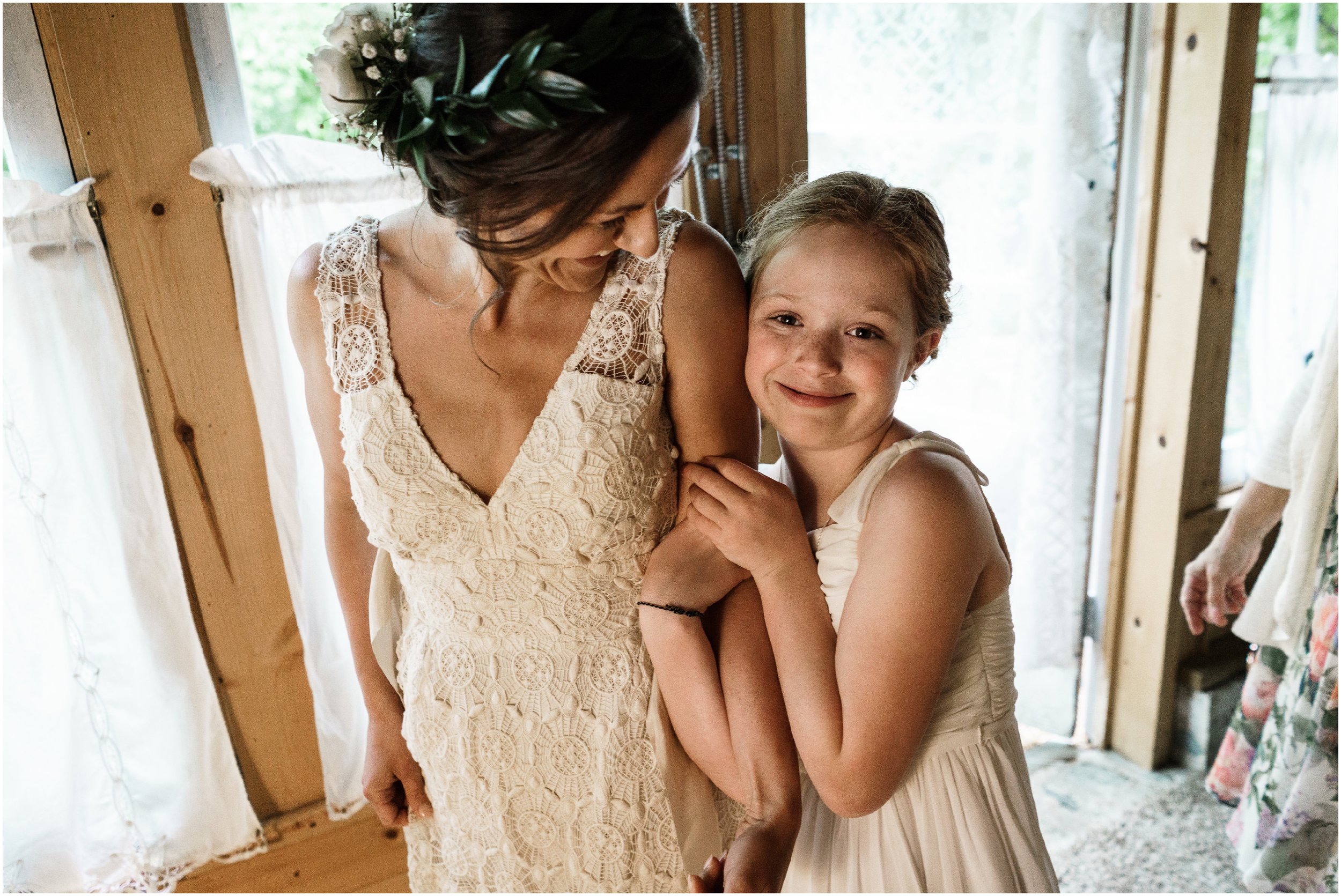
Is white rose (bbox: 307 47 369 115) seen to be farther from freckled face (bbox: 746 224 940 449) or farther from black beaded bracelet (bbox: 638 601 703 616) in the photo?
black beaded bracelet (bbox: 638 601 703 616)

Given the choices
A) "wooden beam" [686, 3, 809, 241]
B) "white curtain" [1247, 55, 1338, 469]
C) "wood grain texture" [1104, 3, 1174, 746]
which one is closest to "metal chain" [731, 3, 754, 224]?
"wooden beam" [686, 3, 809, 241]

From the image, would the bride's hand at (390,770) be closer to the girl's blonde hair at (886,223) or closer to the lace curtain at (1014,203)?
the girl's blonde hair at (886,223)

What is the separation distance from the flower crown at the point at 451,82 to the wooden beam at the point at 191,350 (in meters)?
0.65

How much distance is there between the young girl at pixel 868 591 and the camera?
0.98 metres

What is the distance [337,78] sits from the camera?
100cm

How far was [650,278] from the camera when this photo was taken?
1.10 metres

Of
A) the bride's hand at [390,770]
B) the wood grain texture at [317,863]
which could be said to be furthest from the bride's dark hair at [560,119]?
the wood grain texture at [317,863]

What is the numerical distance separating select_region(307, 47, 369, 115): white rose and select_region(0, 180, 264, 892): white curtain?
732 millimetres

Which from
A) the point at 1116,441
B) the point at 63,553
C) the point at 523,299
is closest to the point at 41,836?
the point at 63,553

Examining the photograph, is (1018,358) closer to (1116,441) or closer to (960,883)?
(1116,441)

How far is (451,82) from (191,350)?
0.97m

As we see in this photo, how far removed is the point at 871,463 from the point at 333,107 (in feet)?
2.43

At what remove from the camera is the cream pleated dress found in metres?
1.05

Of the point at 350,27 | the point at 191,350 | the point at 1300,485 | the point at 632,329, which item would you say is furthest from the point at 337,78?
the point at 1300,485
